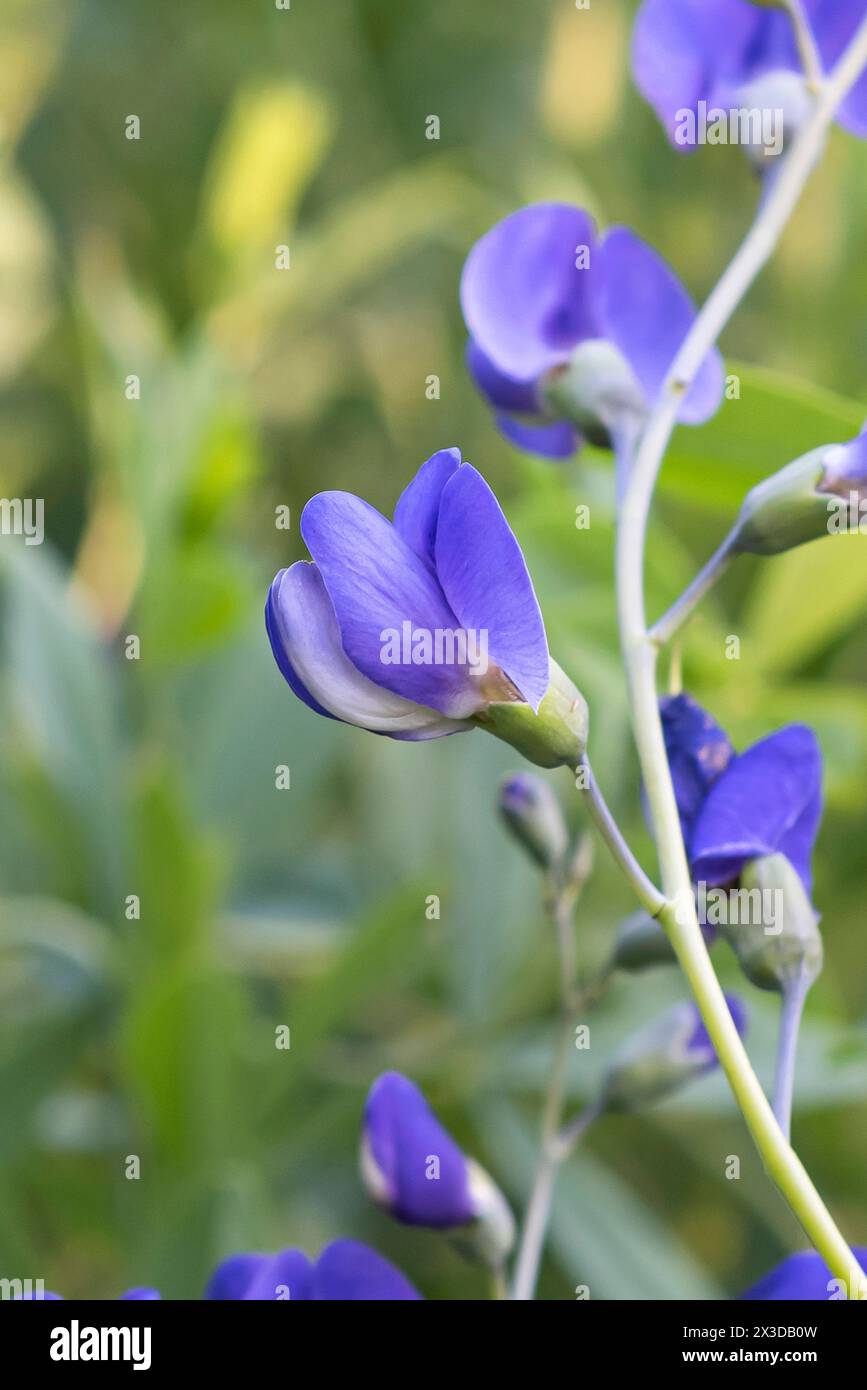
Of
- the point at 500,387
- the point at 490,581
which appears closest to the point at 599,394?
the point at 500,387

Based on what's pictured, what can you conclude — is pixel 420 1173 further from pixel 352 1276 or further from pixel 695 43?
pixel 695 43

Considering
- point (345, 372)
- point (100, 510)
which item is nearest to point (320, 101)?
point (345, 372)

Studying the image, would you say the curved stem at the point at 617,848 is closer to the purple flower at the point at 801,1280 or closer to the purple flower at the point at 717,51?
the purple flower at the point at 801,1280

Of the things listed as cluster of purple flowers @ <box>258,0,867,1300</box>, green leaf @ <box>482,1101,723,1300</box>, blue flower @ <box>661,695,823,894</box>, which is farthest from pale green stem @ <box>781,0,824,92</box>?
green leaf @ <box>482,1101,723,1300</box>

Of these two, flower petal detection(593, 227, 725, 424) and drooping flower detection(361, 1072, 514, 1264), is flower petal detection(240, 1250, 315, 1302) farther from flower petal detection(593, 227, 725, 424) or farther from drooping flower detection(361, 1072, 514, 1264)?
flower petal detection(593, 227, 725, 424)

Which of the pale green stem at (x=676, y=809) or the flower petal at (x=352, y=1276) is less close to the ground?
the pale green stem at (x=676, y=809)

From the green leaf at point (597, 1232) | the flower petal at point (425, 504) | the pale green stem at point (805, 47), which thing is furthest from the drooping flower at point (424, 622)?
the green leaf at point (597, 1232)
